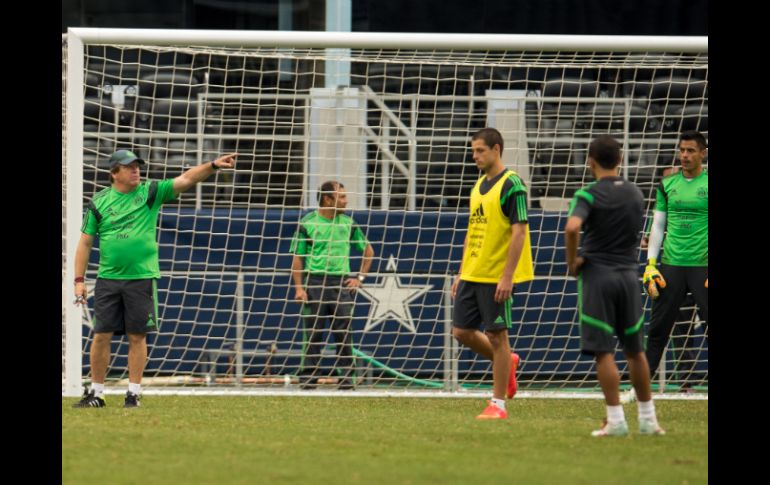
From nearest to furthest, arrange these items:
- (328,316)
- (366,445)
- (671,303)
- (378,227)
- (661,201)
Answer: (366,445) → (671,303) → (661,201) → (328,316) → (378,227)

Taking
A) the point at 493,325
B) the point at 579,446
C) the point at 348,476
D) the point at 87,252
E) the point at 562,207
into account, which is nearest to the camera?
the point at 348,476

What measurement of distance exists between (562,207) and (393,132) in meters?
2.20

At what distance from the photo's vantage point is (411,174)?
39.7 ft

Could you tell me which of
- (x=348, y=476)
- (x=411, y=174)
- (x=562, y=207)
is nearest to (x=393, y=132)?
(x=411, y=174)

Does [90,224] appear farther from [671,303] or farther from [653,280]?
[671,303]

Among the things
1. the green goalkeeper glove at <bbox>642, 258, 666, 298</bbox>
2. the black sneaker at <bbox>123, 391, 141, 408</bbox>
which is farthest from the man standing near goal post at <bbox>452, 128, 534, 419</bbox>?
the black sneaker at <bbox>123, 391, 141, 408</bbox>

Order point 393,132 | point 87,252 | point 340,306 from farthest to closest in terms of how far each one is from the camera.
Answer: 1. point 393,132
2. point 340,306
3. point 87,252

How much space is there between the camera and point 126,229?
9336 mm

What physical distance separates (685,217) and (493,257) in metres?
1.73

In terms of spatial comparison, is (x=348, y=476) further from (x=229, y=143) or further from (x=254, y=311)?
(x=229, y=143)

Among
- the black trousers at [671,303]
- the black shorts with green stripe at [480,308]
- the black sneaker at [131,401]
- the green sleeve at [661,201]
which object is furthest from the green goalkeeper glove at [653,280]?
the black sneaker at [131,401]

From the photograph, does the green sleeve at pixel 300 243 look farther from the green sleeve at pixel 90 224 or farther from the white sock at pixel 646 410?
the white sock at pixel 646 410

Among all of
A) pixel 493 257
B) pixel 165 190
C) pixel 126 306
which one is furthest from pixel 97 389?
pixel 493 257

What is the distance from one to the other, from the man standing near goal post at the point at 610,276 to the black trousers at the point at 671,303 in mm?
1811
